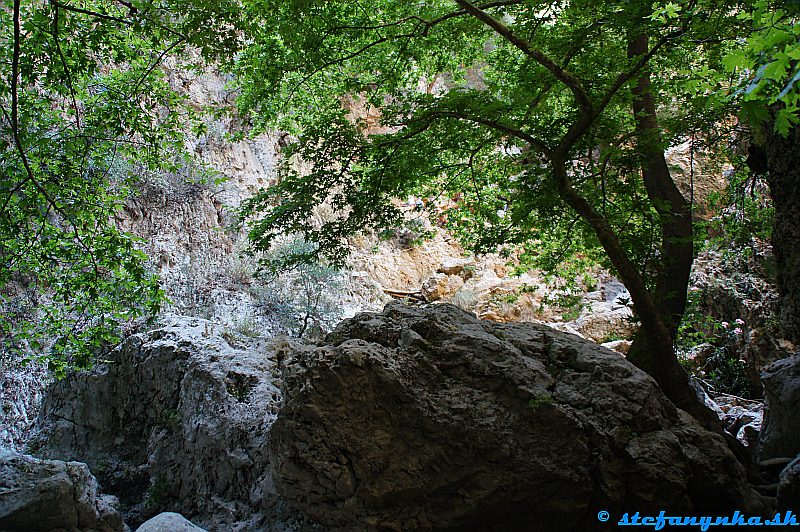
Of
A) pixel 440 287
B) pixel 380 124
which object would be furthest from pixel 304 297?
pixel 380 124

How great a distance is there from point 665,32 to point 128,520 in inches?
252

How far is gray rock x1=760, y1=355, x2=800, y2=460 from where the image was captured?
5074 mm

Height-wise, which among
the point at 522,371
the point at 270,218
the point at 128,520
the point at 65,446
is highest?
the point at 270,218

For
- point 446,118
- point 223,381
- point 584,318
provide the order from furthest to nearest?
point 584,318, point 446,118, point 223,381

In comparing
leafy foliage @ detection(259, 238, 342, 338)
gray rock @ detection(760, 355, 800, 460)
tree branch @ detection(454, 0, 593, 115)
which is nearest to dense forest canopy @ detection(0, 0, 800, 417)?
tree branch @ detection(454, 0, 593, 115)

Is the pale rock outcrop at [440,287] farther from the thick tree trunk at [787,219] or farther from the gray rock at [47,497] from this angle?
the gray rock at [47,497]

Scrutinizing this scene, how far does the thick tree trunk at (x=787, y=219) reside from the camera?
5195mm

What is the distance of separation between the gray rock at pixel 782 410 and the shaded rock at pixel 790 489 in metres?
1.61

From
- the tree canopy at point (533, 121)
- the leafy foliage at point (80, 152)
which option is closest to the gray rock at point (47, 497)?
the leafy foliage at point (80, 152)

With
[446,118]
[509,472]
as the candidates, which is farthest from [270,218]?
[509,472]

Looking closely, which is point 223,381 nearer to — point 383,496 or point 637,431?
point 383,496

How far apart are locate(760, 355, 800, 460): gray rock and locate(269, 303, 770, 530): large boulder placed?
1.60m

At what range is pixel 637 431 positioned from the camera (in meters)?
3.91

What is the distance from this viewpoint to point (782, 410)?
17.0 ft
